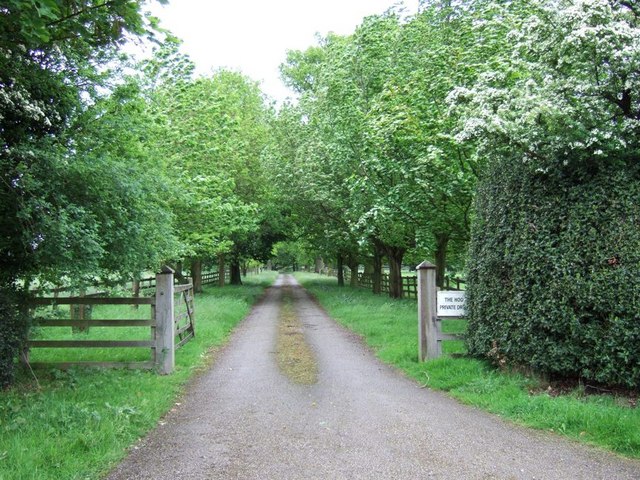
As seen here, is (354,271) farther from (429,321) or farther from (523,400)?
(523,400)

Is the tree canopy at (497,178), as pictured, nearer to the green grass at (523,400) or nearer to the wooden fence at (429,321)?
the green grass at (523,400)

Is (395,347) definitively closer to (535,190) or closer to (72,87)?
(535,190)

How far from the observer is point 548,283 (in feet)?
21.6

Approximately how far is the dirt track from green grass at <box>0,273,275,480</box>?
25 centimetres

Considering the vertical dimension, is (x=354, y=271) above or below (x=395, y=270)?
below

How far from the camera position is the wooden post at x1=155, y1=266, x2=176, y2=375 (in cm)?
839

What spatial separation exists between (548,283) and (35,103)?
6984 millimetres

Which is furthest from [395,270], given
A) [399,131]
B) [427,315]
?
[427,315]

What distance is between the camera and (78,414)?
211 inches

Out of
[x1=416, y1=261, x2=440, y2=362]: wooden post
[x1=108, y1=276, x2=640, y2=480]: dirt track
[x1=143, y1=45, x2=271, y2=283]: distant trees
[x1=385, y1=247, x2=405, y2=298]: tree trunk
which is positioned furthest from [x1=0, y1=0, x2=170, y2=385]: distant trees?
[x1=385, y1=247, x2=405, y2=298]: tree trunk

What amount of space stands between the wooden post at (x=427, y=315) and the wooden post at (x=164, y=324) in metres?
4.34

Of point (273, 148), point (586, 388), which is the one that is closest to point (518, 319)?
point (586, 388)

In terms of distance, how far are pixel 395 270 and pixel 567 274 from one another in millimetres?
16518

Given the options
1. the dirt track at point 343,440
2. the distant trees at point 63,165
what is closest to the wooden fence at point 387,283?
the dirt track at point 343,440
